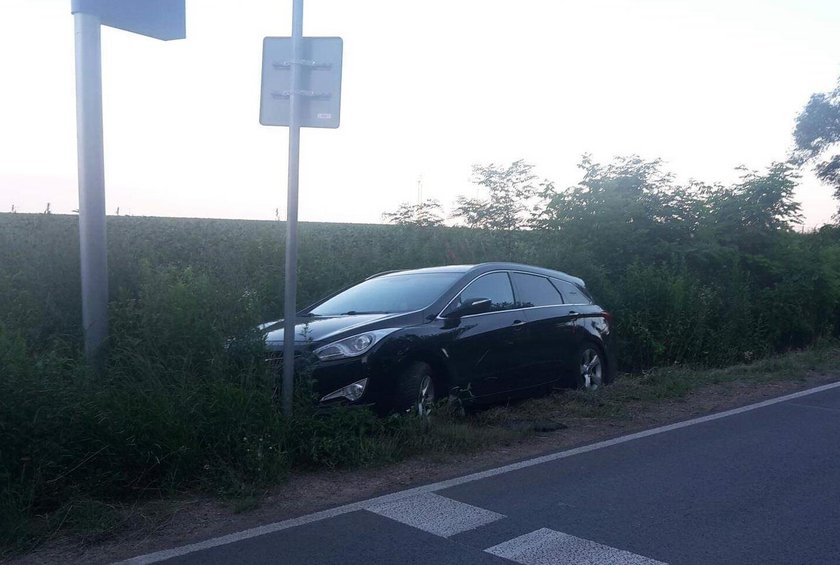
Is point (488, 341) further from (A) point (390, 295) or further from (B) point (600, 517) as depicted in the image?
(B) point (600, 517)

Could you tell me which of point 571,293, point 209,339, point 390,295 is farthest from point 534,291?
point 209,339

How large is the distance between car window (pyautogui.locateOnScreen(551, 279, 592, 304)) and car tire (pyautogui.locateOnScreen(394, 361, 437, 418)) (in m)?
2.78

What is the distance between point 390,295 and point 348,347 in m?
1.54

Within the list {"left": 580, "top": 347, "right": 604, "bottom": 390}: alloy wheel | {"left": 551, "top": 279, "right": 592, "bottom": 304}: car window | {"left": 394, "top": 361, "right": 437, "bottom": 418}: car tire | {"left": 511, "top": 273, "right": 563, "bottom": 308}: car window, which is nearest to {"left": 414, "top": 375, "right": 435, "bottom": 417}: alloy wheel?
{"left": 394, "top": 361, "right": 437, "bottom": 418}: car tire

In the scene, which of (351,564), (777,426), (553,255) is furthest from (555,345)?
(351,564)

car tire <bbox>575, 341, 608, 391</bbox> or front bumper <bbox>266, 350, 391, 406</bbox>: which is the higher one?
front bumper <bbox>266, 350, 391, 406</bbox>

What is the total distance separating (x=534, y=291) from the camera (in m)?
9.66

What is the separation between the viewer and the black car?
737 centimetres

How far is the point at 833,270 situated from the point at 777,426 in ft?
30.1

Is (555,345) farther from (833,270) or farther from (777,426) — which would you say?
(833,270)

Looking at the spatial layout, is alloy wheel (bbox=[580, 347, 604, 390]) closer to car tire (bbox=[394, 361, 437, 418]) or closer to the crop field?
the crop field

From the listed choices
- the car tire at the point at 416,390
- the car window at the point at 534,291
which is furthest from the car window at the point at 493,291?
the car tire at the point at 416,390

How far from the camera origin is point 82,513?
18.1 feet

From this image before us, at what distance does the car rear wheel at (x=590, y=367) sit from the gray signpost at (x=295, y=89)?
406cm
